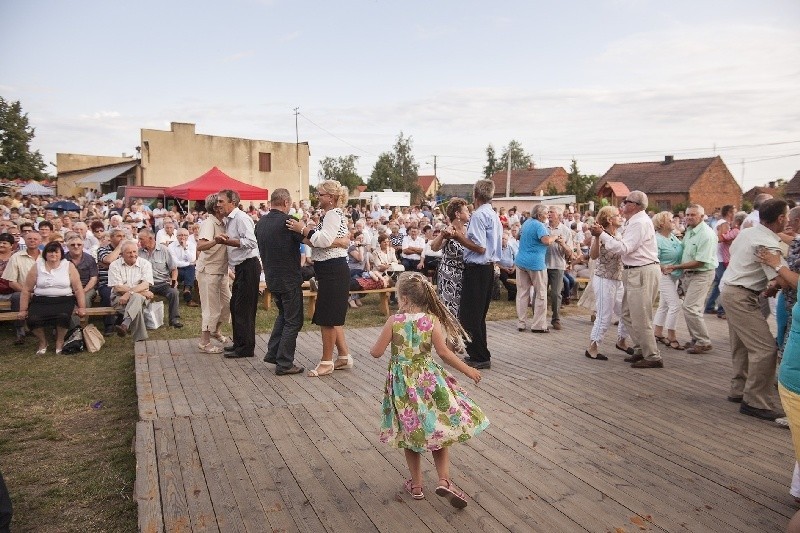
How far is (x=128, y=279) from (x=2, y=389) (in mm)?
2569

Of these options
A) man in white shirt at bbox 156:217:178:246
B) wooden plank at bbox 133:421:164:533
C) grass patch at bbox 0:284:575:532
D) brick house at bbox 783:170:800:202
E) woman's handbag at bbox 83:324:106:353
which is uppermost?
brick house at bbox 783:170:800:202

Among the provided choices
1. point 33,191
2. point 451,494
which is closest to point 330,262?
point 451,494

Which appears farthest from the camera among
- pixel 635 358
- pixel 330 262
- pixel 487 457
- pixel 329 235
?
pixel 635 358

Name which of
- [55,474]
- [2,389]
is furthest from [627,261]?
[2,389]

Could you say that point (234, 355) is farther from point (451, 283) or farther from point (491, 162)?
point (491, 162)

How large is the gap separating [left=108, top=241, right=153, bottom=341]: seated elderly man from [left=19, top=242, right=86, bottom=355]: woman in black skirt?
1.79ft

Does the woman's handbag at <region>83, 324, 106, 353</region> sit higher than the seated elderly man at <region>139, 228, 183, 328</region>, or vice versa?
the seated elderly man at <region>139, 228, 183, 328</region>

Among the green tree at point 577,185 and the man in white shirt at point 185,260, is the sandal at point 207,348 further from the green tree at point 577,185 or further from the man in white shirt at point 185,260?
the green tree at point 577,185

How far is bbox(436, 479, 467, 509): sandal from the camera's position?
325cm

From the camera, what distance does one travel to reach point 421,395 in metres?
3.33

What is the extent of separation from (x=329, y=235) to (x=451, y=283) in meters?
1.54

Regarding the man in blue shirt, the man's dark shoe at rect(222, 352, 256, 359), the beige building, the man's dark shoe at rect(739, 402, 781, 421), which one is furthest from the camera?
the beige building

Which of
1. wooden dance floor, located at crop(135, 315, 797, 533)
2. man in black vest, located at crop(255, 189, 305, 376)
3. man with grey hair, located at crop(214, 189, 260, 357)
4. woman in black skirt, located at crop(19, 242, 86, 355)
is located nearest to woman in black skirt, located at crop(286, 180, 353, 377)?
man in black vest, located at crop(255, 189, 305, 376)

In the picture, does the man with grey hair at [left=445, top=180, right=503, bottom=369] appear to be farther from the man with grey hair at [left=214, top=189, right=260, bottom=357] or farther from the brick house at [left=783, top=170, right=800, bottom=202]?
the brick house at [left=783, top=170, right=800, bottom=202]
